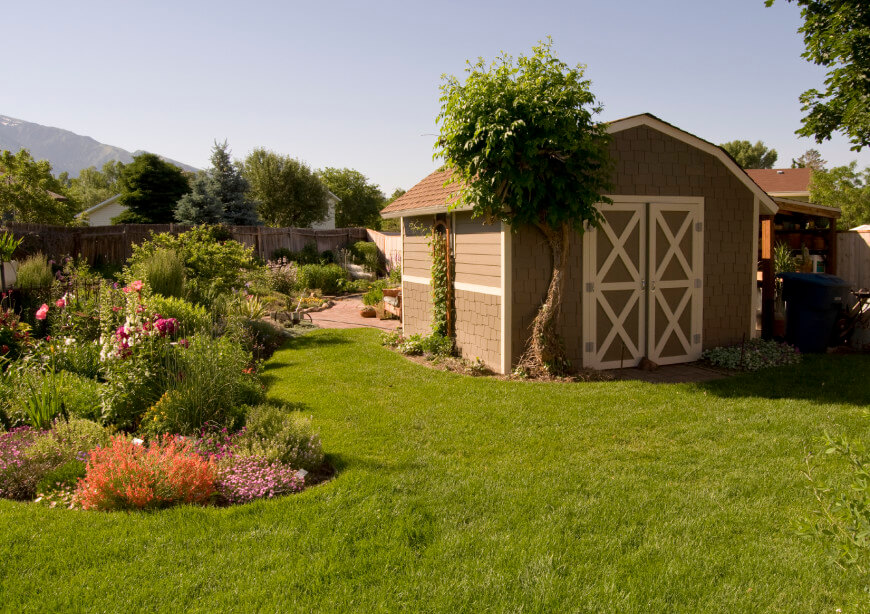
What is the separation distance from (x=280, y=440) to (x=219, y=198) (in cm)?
2480

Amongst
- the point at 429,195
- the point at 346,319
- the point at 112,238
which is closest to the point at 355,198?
the point at 112,238

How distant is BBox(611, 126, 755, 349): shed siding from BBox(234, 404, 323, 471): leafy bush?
5.67m

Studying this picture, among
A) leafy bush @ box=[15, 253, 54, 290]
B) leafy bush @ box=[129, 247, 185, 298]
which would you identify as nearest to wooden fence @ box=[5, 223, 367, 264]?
leafy bush @ box=[15, 253, 54, 290]

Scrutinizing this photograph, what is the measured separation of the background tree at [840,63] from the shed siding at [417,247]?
22.1ft

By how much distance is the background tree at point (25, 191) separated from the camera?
23609 millimetres

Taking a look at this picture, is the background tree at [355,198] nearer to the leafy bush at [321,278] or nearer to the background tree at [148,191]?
the background tree at [148,191]

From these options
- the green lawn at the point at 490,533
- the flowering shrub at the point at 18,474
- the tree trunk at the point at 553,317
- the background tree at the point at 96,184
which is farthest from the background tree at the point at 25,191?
the background tree at the point at 96,184

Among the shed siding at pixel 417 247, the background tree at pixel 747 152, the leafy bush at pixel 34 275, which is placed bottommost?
the leafy bush at pixel 34 275

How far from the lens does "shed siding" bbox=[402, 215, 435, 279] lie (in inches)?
428

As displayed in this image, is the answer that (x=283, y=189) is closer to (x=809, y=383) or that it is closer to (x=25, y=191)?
(x=25, y=191)

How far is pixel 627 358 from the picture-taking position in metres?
9.02

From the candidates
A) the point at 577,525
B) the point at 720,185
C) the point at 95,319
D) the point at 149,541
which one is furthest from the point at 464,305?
the point at 149,541

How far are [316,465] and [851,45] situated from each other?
37.2ft

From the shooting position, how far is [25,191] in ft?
78.6
